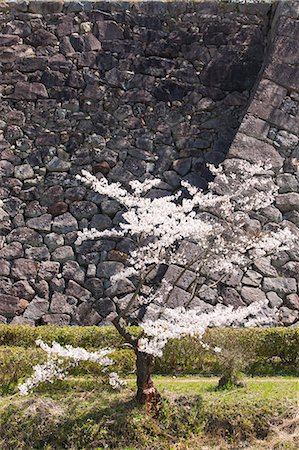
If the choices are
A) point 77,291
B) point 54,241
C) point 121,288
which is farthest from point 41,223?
point 121,288

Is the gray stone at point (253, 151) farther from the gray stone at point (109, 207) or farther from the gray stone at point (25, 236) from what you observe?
the gray stone at point (25, 236)

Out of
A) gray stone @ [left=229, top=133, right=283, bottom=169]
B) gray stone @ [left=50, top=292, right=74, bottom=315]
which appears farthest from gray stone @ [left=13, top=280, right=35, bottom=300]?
gray stone @ [left=229, top=133, right=283, bottom=169]

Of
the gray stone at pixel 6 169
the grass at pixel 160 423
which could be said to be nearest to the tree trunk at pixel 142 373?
the grass at pixel 160 423

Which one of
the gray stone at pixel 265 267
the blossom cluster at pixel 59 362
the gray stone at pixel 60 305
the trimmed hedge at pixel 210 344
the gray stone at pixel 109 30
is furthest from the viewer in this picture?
the gray stone at pixel 109 30

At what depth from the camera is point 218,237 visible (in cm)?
740

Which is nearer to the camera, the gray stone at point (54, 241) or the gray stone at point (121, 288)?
the gray stone at point (121, 288)

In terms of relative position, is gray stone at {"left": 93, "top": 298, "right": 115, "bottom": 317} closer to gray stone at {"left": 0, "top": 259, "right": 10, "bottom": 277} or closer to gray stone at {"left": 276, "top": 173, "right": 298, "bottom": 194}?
gray stone at {"left": 0, "top": 259, "right": 10, "bottom": 277}

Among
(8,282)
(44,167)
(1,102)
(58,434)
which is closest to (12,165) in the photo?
(44,167)

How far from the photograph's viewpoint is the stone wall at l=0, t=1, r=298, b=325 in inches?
342

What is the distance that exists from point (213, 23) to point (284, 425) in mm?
7296

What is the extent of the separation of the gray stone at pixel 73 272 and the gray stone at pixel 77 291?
72 millimetres

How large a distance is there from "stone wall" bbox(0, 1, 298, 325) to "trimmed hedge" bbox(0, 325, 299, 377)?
4.83 ft

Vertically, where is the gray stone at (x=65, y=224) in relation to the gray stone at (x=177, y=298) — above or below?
above

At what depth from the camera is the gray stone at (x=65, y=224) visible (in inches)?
355
